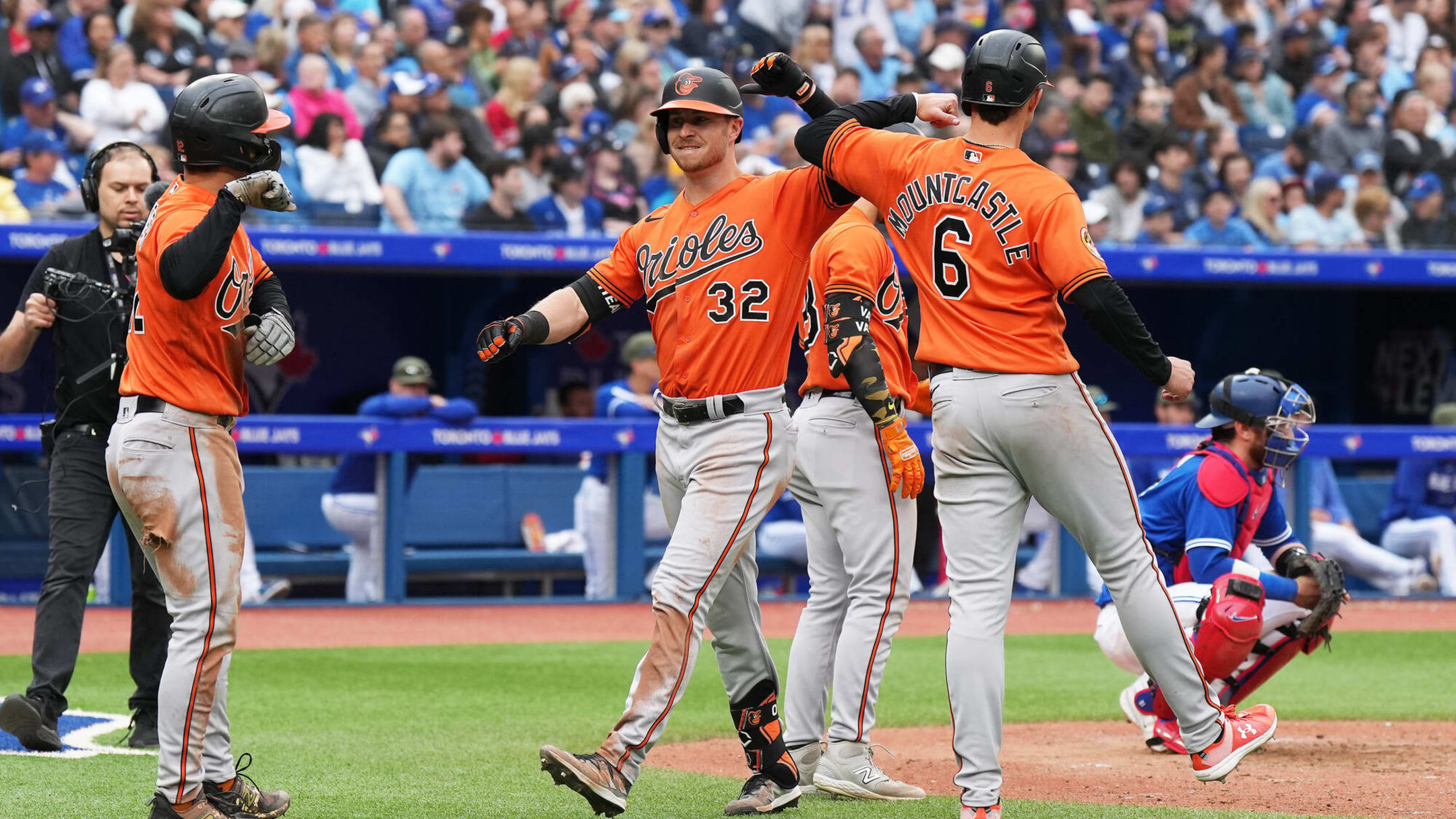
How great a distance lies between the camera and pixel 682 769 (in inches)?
200

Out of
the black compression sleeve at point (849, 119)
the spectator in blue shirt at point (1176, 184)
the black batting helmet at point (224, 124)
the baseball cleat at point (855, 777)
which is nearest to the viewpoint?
the black batting helmet at point (224, 124)

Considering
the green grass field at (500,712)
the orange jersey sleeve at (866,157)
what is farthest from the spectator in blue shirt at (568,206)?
the orange jersey sleeve at (866,157)

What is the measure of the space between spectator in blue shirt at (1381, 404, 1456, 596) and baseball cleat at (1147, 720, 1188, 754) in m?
6.53

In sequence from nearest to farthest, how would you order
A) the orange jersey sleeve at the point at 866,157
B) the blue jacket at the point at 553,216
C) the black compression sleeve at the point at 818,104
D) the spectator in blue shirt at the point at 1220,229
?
1. the orange jersey sleeve at the point at 866,157
2. the black compression sleeve at the point at 818,104
3. the blue jacket at the point at 553,216
4. the spectator in blue shirt at the point at 1220,229

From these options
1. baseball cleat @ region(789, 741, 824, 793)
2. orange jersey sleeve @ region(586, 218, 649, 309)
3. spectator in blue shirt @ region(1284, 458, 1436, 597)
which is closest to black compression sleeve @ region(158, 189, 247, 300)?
orange jersey sleeve @ region(586, 218, 649, 309)

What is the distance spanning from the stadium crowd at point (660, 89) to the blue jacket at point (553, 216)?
0.06 ft

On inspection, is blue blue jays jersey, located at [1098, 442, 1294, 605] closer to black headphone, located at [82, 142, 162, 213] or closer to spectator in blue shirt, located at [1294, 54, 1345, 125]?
black headphone, located at [82, 142, 162, 213]

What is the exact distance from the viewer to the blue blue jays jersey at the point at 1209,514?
512cm

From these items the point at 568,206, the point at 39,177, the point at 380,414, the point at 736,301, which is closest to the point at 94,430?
the point at 736,301

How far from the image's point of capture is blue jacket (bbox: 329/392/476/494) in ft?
32.6

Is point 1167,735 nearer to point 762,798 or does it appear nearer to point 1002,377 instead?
point 762,798

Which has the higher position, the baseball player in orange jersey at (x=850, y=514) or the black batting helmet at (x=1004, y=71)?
the black batting helmet at (x=1004, y=71)

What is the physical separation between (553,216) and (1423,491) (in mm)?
6105

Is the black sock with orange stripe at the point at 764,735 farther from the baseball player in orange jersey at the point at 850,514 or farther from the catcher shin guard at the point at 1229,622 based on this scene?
the catcher shin guard at the point at 1229,622
